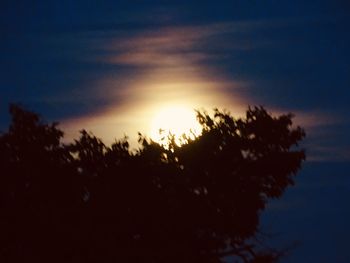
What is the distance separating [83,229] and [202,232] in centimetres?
423

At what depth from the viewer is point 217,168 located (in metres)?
34.1

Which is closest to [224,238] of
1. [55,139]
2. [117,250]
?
[117,250]

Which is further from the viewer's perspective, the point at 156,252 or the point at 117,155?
the point at 117,155

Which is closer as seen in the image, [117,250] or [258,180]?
[117,250]

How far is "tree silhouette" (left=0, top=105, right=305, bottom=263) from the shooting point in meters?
31.8

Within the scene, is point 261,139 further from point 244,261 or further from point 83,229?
point 83,229

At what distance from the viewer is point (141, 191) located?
3303 cm

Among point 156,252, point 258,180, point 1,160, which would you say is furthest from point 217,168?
point 1,160

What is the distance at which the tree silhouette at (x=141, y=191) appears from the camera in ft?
104

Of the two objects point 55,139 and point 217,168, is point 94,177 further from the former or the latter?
point 217,168

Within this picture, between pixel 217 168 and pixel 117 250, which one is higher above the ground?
pixel 217 168

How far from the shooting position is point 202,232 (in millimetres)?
33594

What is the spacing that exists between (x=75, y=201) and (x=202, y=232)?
4.40 metres

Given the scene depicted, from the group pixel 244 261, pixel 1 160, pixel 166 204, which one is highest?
pixel 1 160
